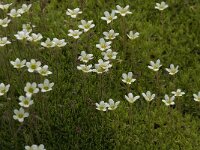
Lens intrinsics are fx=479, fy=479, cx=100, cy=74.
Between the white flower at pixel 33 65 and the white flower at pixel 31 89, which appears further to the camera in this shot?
the white flower at pixel 33 65

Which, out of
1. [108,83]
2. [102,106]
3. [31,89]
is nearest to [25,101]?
[31,89]

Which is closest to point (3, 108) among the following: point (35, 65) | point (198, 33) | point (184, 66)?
point (35, 65)

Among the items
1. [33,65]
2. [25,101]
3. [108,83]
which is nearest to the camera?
[25,101]

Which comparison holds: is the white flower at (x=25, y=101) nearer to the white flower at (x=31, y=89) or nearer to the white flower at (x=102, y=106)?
the white flower at (x=31, y=89)

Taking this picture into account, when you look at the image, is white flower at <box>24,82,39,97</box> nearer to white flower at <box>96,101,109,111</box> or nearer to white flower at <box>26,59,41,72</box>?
white flower at <box>26,59,41,72</box>

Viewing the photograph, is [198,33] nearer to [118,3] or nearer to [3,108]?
[118,3]

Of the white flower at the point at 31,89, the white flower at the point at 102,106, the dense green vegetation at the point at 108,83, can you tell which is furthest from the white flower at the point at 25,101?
the white flower at the point at 102,106

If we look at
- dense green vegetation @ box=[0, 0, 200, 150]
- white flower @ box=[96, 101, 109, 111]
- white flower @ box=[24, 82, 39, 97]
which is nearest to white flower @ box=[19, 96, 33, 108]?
white flower @ box=[24, 82, 39, 97]

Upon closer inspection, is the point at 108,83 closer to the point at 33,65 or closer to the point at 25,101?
the point at 33,65
